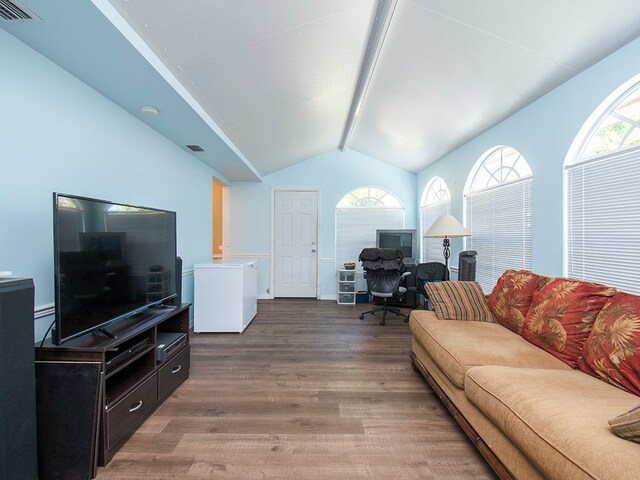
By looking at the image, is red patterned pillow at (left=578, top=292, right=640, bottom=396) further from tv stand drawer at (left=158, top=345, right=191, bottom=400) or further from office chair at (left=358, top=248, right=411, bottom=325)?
tv stand drawer at (left=158, top=345, right=191, bottom=400)

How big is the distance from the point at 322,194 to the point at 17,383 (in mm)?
4661

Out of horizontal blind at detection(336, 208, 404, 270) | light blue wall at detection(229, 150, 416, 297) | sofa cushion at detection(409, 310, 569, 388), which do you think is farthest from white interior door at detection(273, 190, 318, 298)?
sofa cushion at detection(409, 310, 569, 388)

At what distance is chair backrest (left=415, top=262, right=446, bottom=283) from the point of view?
390 centimetres

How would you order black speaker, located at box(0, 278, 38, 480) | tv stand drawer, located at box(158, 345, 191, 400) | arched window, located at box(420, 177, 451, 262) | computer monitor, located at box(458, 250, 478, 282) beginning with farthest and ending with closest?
arched window, located at box(420, 177, 451, 262) → computer monitor, located at box(458, 250, 478, 282) → tv stand drawer, located at box(158, 345, 191, 400) → black speaker, located at box(0, 278, 38, 480)

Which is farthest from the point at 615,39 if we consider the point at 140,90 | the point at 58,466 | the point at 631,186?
the point at 58,466

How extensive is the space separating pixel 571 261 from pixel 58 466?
343 cm

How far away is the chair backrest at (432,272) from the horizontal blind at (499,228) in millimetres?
503

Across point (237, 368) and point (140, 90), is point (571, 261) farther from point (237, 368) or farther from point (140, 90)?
point (140, 90)

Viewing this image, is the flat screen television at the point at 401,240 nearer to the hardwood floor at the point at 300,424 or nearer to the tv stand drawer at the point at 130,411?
the hardwood floor at the point at 300,424

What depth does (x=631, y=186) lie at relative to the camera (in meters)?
1.72

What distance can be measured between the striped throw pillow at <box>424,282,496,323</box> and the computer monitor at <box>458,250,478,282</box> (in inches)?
26.3

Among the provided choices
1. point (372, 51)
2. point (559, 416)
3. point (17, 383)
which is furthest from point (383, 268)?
point (17, 383)

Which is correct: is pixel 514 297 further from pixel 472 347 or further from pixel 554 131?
pixel 554 131

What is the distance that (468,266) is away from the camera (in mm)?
3061
